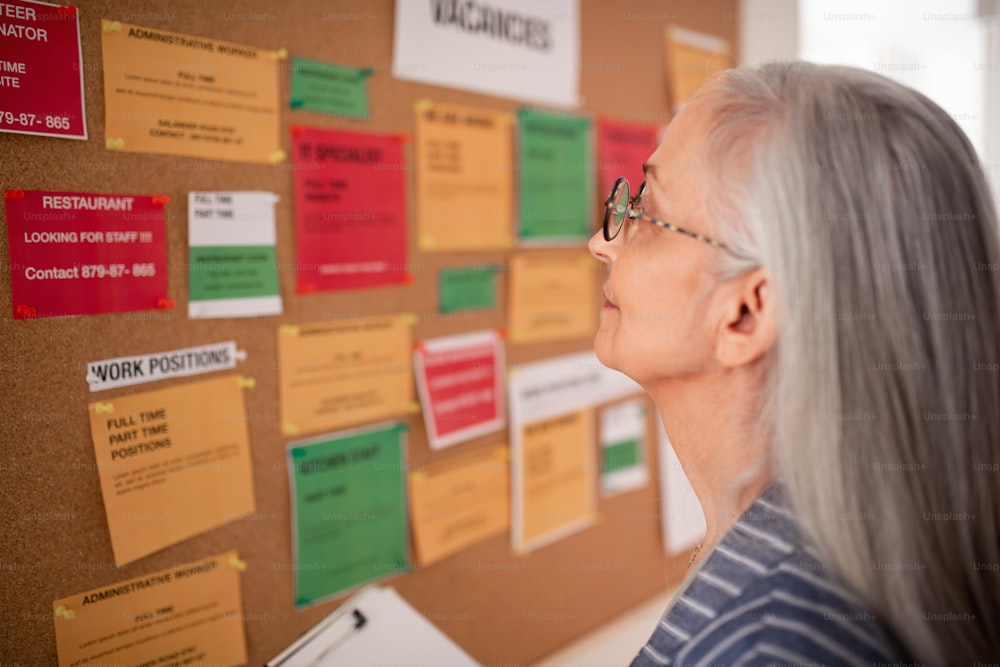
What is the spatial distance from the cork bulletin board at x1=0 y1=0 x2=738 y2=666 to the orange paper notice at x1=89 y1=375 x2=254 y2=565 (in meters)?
0.01

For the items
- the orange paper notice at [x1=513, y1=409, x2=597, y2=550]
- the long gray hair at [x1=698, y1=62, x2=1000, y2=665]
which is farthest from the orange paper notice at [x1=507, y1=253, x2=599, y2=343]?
the long gray hair at [x1=698, y1=62, x2=1000, y2=665]

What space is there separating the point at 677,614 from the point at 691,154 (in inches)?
17.3

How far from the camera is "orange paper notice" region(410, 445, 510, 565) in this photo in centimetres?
95

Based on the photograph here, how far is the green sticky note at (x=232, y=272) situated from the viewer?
73 cm

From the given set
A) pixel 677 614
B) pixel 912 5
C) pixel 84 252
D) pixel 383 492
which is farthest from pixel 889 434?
Answer: pixel 912 5

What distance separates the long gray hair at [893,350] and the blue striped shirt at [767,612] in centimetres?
2

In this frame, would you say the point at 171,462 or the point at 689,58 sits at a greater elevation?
the point at 689,58

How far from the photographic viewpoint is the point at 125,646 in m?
0.71

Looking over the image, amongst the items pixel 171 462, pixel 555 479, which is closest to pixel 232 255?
pixel 171 462

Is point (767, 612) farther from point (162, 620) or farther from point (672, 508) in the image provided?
point (672, 508)

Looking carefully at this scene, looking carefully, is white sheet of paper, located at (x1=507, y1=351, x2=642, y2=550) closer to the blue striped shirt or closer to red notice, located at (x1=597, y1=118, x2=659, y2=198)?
red notice, located at (x1=597, y1=118, x2=659, y2=198)

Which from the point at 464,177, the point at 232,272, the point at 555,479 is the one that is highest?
the point at 464,177

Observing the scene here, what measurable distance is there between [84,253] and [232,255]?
5.6 inches

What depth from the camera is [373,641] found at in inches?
30.8
